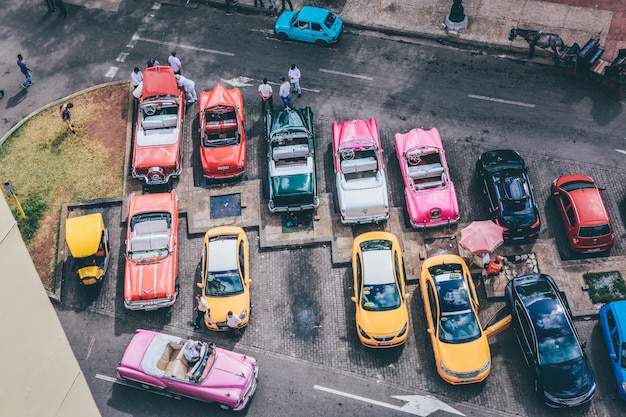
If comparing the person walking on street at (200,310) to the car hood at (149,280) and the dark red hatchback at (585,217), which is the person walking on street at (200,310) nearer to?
the car hood at (149,280)

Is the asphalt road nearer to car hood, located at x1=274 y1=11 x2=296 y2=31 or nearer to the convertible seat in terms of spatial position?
car hood, located at x1=274 y1=11 x2=296 y2=31

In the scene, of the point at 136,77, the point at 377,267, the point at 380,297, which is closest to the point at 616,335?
the point at 380,297

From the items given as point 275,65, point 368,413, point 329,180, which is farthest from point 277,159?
point 368,413

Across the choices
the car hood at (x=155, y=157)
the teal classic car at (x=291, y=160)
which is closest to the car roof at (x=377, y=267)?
the teal classic car at (x=291, y=160)

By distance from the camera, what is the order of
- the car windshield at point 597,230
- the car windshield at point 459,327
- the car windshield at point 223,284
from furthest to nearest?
the car windshield at point 597,230 < the car windshield at point 223,284 < the car windshield at point 459,327

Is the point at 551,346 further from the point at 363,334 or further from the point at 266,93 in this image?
the point at 266,93
